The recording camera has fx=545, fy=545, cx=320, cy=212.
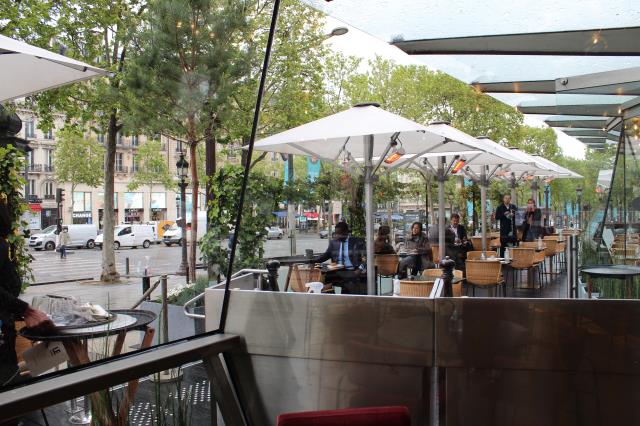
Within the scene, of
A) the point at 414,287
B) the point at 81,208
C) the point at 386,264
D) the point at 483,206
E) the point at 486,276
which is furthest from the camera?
the point at 483,206

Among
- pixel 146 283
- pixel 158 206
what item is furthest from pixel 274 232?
pixel 158 206

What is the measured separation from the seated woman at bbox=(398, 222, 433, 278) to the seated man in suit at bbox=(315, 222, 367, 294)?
1.07 feet

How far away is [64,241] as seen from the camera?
86.5 inches

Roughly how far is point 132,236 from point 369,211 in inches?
81.1

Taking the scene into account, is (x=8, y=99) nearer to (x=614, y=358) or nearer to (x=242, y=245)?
(x=242, y=245)

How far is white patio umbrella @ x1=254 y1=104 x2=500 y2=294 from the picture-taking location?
13.2 ft

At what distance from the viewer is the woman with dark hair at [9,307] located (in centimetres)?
218

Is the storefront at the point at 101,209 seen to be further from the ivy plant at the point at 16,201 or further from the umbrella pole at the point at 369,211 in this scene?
the umbrella pole at the point at 369,211

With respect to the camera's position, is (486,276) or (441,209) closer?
(486,276)

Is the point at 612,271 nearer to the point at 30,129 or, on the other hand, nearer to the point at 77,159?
the point at 77,159

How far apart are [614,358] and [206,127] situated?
2357 mm

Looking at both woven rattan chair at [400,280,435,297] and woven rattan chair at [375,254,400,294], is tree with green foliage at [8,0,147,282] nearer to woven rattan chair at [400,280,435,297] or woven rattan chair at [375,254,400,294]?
woven rattan chair at [400,280,435,297]

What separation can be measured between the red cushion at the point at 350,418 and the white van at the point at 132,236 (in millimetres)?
1023

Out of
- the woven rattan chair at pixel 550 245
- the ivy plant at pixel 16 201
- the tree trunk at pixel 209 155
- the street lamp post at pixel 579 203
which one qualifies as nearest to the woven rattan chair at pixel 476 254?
the woven rattan chair at pixel 550 245
